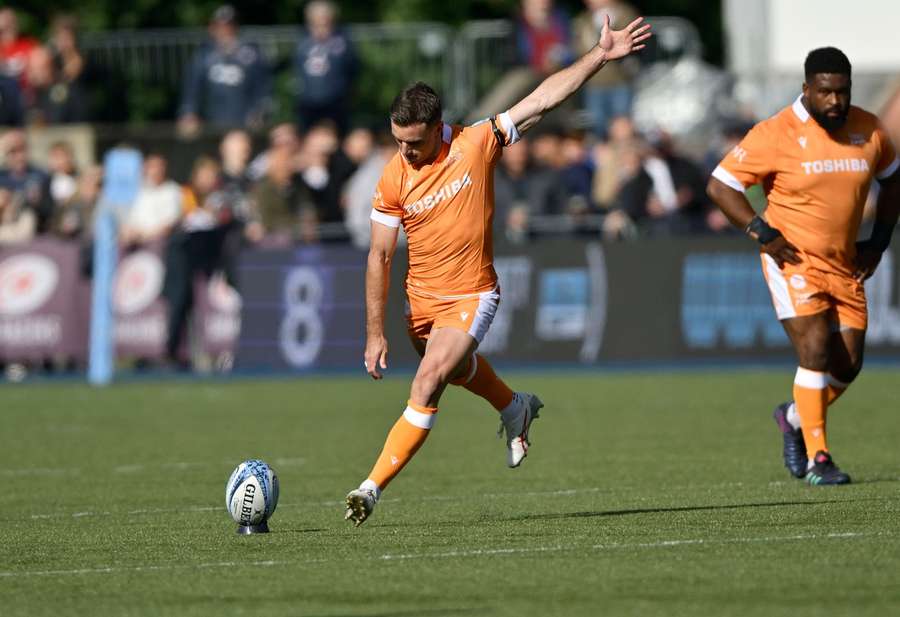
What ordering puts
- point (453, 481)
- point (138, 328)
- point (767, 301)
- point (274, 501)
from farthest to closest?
point (138, 328) < point (767, 301) < point (453, 481) < point (274, 501)

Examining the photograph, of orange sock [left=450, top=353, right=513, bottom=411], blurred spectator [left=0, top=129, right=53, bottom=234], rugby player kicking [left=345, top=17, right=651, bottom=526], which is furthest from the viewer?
blurred spectator [left=0, top=129, right=53, bottom=234]

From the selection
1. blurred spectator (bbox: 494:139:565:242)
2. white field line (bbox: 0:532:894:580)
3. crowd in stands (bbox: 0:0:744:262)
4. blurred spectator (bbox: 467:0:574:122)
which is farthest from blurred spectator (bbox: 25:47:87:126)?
white field line (bbox: 0:532:894:580)

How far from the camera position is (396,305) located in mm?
22328

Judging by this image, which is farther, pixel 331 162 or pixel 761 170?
pixel 331 162

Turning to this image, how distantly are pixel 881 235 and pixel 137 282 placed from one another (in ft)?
44.9

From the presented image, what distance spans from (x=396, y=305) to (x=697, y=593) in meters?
15.1

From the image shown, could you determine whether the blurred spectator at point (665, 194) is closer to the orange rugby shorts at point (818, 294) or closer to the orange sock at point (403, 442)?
the orange rugby shorts at point (818, 294)

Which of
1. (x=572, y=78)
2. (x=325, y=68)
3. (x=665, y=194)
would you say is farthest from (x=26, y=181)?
(x=572, y=78)

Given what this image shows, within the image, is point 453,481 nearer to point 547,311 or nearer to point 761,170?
point 761,170

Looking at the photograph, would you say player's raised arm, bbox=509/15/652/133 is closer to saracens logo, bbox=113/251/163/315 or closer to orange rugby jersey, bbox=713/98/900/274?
orange rugby jersey, bbox=713/98/900/274

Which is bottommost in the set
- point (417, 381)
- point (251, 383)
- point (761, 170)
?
point (251, 383)

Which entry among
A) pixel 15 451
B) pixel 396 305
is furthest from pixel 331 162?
pixel 15 451

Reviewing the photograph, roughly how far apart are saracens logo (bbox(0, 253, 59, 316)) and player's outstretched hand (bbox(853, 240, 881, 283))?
1431 centimetres

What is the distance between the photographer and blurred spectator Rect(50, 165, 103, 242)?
80.2ft
